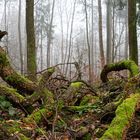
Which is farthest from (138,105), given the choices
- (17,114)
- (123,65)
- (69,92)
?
(123,65)

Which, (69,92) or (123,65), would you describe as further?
(123,65)

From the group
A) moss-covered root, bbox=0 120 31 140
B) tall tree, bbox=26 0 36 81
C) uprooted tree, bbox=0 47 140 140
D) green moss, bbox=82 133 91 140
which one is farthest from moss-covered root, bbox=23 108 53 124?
tall tree, bbox=26 0 36 81

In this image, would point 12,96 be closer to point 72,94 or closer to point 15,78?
point 15,78

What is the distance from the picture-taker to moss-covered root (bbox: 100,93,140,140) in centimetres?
287

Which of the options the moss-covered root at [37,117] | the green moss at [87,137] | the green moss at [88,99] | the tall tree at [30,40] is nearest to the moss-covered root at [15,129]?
the moss-covered root at [37,117]

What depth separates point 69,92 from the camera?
4.89 m

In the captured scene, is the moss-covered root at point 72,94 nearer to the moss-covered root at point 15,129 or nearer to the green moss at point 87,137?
the moss-covered root at point 15,129

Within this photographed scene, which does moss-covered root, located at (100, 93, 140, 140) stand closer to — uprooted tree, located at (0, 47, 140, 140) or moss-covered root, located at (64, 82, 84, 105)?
uprooted tree, located at (0, 47, 140, 140)

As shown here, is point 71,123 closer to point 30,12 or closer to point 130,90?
point 130,90

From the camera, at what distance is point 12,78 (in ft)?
16.5

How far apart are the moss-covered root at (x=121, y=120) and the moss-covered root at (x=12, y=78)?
188 centimetres

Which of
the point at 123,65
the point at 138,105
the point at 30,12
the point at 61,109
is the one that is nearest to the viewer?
the point at 138,105

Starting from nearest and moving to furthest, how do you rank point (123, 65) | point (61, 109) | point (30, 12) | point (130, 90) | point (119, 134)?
1. point (119, 134)
2. point (130, 90)
3. point (61, 109)
4. point (123, 65)
5. point (30, 12)

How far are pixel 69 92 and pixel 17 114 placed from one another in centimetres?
80
